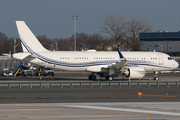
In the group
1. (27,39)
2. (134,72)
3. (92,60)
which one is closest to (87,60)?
(92,60)

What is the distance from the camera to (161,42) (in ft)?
451

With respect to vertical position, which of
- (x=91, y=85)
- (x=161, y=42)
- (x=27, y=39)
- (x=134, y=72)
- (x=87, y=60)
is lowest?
(x=91, y=85)

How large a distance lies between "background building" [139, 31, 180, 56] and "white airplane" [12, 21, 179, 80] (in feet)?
299

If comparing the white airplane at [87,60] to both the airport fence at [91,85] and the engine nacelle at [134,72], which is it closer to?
the engine nacelle at [134,72]

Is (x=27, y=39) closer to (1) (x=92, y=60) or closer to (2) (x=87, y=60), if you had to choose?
(2) (x=87, y=60)

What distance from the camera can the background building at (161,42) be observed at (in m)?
135

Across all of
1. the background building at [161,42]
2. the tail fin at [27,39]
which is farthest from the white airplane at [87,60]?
the background building at [161,42]

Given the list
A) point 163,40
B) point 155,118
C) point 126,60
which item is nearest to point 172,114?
point 155,118

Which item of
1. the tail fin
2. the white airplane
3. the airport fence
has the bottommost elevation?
the airport fence

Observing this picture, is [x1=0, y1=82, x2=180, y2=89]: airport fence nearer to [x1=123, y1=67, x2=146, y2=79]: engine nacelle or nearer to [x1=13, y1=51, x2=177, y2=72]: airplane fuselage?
[x1=123, y1=67, x2=146, y2=79]: engine nacelle

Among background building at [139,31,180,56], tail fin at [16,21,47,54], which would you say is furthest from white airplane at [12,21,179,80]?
background building at [139,31,180,56]

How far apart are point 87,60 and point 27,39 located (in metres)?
9.05

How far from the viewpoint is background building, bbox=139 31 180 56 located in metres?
135

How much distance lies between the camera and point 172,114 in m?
16.7
